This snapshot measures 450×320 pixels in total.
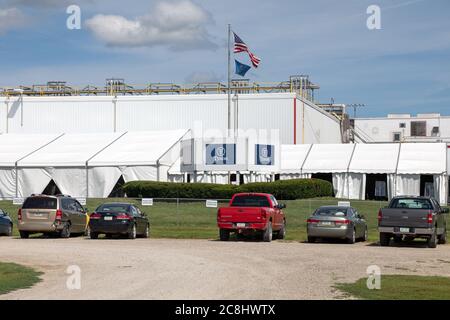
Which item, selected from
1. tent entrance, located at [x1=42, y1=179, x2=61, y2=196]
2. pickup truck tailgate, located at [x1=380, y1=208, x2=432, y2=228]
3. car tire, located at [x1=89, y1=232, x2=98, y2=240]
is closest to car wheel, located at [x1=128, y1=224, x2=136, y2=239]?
car tire, located at [x1=89, y1=232, x2=98, y2=240]

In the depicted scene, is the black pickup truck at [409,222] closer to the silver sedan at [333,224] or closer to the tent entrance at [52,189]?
the silver sedan at [333,224]

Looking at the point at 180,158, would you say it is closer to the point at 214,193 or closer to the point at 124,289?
the point at 214,193

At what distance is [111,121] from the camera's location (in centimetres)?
7012

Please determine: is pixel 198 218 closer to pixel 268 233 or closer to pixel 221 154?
pixel 268 233

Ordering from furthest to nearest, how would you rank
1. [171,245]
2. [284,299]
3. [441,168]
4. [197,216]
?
1. [441,168]
2. [197,216]
3. [171,245]
4. [284,299]

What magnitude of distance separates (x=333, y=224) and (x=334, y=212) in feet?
1.91

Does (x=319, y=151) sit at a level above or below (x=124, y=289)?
above


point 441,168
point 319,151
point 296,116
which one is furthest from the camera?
point 296,116

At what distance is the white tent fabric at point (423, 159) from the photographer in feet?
176

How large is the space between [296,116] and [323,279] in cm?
4943

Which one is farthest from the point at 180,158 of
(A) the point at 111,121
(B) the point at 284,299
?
(B) the point at 284,299

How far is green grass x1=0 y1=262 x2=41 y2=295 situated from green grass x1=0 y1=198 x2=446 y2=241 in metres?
14.3

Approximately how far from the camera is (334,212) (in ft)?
97.3

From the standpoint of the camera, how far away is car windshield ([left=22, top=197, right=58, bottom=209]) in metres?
31.5
